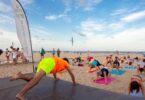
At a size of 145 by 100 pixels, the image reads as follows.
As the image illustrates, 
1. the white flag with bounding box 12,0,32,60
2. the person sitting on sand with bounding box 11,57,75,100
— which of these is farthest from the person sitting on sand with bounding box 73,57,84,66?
the person sitting on sand with bounding box 11,57,75,100

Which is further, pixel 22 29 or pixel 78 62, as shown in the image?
pixel 78 62

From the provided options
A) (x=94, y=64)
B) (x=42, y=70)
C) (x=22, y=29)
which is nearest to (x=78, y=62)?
(x=94, y=64)

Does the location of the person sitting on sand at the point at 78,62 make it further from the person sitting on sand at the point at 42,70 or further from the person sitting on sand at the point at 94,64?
the person sitting on sand at the point at 42,70

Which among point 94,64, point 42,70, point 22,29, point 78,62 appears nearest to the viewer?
point 42,70

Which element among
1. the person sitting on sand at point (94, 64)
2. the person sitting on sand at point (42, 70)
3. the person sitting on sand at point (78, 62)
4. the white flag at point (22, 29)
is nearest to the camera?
the person sitting on sand at point (42, 70)

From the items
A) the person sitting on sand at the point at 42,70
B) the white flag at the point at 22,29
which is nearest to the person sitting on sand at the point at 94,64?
the white flag at the point at 22,29

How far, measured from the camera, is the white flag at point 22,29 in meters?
9.10

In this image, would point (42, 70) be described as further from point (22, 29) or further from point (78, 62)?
point (78, 62)

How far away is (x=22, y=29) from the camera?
9.16m

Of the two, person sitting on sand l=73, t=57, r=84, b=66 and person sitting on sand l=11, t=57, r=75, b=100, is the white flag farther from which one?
person sitting on sand l=73, t=57, r=84, b=66

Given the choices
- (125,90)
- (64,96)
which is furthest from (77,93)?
(125,90)

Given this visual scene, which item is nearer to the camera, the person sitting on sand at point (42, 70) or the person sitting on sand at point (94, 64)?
the person sitting on sand at point (42, 70)

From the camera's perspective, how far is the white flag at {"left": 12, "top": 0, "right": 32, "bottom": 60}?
9.10 m

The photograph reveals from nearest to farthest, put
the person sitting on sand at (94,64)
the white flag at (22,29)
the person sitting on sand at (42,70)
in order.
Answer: the person sitting on sand at (42,70), the white flag at (22,29), the person sitting on sand at (94,64)
